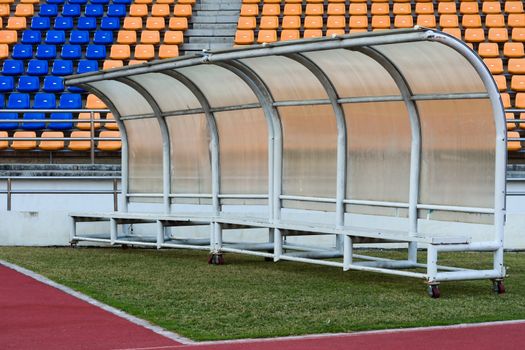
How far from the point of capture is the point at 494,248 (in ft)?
35.0

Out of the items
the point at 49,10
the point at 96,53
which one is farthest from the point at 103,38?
the point at 49,10

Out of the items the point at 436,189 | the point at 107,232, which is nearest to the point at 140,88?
the point at 107,232

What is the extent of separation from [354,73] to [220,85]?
2832 millimetres

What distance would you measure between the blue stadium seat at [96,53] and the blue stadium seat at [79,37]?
1.69 feet

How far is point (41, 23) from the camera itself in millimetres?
27766

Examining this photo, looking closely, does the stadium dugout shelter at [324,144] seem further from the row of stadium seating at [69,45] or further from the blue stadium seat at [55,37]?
the blue stadium seat at [55,37]

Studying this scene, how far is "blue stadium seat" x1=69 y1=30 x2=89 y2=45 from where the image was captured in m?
26.9

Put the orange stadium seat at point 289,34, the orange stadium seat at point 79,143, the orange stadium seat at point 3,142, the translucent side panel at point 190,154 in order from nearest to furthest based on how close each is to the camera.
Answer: the translucent side panel at point 190,154 < the orange stadium seat at point 79,143 < the orange stadium seat at point 3,142 < the orange stadium seat at point 289,34

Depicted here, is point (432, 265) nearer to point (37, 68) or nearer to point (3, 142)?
point (3, 142)

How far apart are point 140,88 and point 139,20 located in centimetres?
1261

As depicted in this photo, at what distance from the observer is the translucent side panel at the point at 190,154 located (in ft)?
50.9

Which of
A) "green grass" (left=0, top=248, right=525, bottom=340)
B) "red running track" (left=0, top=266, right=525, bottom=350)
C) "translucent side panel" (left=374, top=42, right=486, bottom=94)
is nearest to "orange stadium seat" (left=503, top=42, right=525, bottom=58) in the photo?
"green grass" (left=0, top=248, right=525, bottom=340)

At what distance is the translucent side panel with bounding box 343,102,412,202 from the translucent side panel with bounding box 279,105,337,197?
52cm

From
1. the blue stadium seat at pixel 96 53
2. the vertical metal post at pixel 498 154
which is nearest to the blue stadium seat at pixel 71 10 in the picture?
the blue stadium seat at pixel 96 53
